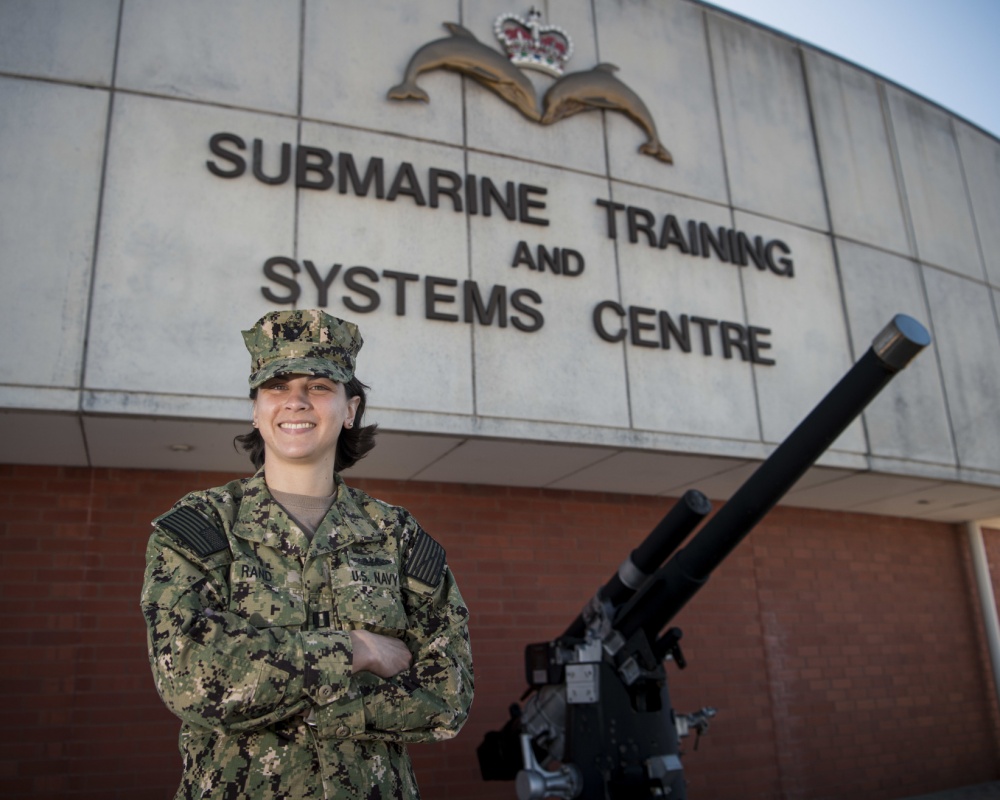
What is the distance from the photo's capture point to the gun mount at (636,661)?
4797mm

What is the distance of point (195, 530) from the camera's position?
1.93m

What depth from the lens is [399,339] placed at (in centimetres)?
598

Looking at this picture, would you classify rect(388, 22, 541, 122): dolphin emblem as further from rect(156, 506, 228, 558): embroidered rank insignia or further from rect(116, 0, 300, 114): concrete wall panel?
rect(156, 506, 228, 558): embroidered rank insignia

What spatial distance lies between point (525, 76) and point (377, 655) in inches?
239

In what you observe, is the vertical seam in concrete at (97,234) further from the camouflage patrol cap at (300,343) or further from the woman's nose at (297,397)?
the woman's nose at (297,397)

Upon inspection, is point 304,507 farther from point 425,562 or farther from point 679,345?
point 679,345

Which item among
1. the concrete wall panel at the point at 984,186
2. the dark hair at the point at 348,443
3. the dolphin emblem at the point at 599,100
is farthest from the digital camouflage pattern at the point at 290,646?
the concrete wall panel at the point at 984,186

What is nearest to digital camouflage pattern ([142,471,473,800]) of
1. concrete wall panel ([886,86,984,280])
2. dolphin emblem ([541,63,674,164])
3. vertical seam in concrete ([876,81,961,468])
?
dolphin emblem ([541,63,674,164])

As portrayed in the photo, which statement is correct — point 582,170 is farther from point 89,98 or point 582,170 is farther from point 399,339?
point 89,98

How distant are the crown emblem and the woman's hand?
6.19 metres

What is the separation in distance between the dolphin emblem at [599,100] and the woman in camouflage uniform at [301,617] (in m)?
5.46

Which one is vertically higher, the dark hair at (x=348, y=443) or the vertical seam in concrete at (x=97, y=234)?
the vertical seam in concrete at (x=97, y=234)

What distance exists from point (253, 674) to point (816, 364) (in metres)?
6.70

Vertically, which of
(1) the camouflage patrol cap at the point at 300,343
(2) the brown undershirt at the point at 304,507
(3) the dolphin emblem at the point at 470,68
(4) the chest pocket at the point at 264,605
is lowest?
(4) the chest pocket at the point at 264,605
